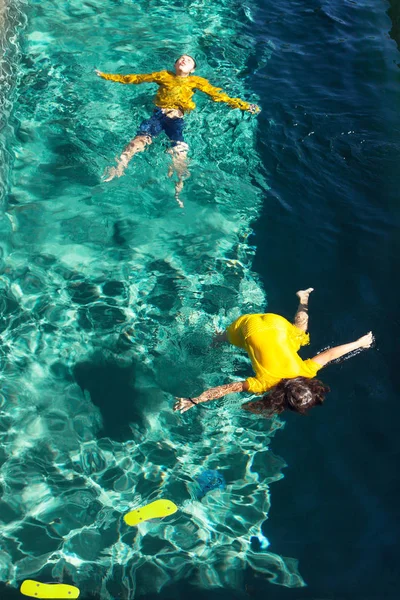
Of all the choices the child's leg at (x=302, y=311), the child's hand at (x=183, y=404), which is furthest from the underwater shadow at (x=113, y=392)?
the child's leg at (x=302, y=311)

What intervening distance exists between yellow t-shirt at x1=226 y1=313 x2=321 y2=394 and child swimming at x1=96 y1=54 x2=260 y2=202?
8.21 ft

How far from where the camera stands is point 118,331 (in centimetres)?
602

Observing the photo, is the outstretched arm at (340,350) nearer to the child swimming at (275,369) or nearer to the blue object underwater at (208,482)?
the child swimming at (275,369)

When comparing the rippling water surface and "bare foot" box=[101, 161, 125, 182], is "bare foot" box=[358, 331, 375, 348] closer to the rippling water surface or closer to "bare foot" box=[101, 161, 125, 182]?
the rippling water surface

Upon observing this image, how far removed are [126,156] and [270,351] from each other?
3.39 meters

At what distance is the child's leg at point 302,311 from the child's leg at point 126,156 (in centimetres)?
269

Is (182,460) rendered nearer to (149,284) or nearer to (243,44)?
(149,284)

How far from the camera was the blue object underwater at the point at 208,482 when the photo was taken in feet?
16.7

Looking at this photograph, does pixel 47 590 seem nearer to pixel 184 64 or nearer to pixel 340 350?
pixel 340 350

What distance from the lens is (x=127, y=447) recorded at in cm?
524

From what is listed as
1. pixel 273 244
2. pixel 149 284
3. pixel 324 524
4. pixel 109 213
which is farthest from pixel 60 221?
pixel 324 524

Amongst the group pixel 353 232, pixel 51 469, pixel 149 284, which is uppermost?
pixel 353 232

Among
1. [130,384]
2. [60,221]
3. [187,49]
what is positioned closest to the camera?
[130,384]

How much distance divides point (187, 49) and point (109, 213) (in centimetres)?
397
